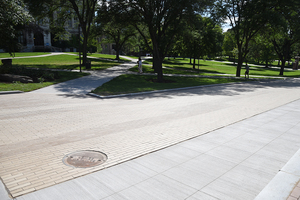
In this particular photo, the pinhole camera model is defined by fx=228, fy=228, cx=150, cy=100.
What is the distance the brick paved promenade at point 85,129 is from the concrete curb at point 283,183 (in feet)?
0.74

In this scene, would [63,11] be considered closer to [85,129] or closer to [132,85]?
[132,85]

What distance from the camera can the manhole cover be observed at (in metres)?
4.73

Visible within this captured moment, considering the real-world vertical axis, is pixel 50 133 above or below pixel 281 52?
below

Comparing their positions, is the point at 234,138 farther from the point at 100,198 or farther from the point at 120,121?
the point at 100,198

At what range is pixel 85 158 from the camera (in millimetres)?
5000

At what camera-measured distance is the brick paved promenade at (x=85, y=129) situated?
14.6 feet

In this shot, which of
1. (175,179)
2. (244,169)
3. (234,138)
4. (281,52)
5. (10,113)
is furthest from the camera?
(281,52)

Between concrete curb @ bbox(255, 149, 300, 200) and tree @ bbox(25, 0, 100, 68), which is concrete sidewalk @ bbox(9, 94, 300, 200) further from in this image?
tree @ bbox(25, 0, 100, 68)

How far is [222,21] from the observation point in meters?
29.0

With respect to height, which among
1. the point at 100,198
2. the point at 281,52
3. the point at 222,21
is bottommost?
the point at 100,198

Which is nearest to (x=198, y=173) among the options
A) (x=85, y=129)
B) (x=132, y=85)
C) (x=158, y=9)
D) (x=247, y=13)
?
(x=85, y=129)

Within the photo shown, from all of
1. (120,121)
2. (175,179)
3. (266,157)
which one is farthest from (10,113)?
(266,157)

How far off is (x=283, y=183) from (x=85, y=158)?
3.90 meters

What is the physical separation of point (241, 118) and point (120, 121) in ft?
15.3
